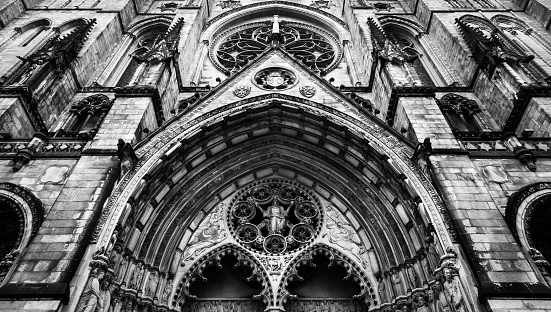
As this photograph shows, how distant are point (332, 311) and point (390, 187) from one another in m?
3.14

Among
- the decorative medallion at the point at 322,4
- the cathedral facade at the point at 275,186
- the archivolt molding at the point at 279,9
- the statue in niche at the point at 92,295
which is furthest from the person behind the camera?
the decorative medallion at the point at 322,4

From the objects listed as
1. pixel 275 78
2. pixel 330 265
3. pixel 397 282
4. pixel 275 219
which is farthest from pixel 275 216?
pixel 275 78

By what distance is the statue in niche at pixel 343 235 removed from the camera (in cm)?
922

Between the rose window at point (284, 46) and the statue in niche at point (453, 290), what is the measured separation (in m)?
10.5

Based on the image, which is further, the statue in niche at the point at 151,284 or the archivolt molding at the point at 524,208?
the statue in niche at the point at 151,284

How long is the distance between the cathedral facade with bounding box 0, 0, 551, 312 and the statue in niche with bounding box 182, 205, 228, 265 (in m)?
0.04

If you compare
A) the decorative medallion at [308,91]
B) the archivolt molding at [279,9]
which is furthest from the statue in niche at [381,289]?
the archivolt molding at [279,9]

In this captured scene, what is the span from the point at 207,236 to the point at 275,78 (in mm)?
5319

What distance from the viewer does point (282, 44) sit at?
16219 mm

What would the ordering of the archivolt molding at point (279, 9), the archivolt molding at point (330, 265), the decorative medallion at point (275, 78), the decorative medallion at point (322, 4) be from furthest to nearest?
the decorative medallion at point (322, 4) → the archivolt molding at point (279, 9) → the decorative medallion at point (275, 78) → the archivolt molding at point (330, 265)

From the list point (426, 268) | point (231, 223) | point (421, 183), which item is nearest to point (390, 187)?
point (421, 183)

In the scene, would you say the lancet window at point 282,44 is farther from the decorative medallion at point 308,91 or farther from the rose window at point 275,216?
the rose window at point 275,216

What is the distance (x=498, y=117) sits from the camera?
12.0 m

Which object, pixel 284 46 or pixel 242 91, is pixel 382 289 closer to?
pixel 242 91
